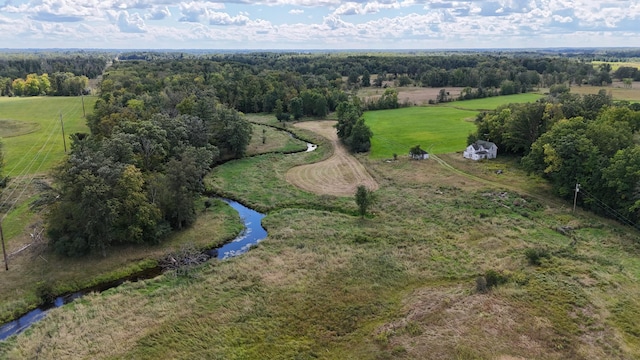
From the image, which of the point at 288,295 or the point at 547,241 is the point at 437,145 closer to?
the point at 547,241

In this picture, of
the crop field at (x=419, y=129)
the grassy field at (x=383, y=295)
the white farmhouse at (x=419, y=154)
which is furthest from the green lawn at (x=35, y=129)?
the white farmhouse at (x=419, y=154)

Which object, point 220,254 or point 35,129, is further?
point 35,129

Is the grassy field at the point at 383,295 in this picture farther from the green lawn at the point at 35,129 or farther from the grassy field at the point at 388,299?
the green lawn at the point at 35,129

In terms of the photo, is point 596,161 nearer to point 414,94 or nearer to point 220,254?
point 220,254

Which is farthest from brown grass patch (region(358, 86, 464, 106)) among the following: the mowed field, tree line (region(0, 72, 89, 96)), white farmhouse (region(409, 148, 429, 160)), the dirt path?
tree line (region(0, 72, 89, 96))

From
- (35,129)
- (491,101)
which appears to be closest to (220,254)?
(35,129)
